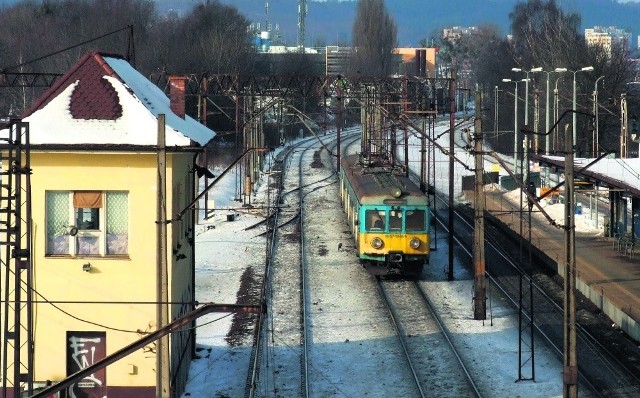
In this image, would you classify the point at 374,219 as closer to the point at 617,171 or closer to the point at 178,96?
the point at 178,96

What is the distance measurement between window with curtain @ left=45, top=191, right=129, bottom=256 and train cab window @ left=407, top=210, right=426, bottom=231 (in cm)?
1329

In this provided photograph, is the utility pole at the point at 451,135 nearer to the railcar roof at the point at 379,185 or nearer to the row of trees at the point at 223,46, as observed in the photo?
the railcar roof at the point at 379,185

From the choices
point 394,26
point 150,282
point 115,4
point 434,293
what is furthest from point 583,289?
point 394,26

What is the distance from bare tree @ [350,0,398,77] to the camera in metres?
125

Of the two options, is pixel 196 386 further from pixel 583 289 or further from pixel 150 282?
pixel 583 289

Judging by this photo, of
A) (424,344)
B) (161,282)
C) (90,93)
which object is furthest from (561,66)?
(161,282)

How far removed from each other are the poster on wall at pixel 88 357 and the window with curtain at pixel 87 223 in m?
1.31

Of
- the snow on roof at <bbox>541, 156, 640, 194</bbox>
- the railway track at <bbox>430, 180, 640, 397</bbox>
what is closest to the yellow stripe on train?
the railway track at <bbox>430, 180, 640, 397</bbox>

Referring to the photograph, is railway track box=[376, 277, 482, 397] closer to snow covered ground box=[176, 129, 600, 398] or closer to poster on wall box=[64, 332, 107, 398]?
snow covered ground box=[176, 129, 600, 398]

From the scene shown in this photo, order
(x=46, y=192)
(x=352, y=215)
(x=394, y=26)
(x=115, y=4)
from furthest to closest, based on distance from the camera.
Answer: (x=394, y=26) < (x=115, y=4) < (x=352, y=215) < (x=46, y=192)

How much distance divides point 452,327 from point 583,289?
4.76m

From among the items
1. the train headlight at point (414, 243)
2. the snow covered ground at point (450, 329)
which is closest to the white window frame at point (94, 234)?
the snow covered ground at point (450, 329)

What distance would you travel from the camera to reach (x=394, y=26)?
13125 cm

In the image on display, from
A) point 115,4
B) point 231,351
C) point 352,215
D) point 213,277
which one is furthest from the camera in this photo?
point 115,4
